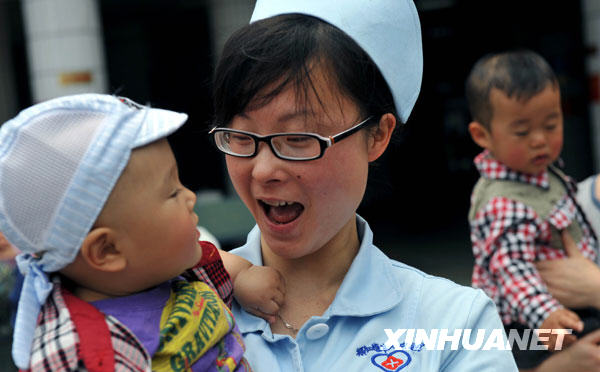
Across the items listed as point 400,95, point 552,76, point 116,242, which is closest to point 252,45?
point 400,95

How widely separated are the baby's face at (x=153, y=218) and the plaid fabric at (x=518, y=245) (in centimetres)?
163

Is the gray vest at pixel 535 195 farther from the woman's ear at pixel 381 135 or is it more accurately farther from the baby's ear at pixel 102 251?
the baby's ear at pixel 102 251

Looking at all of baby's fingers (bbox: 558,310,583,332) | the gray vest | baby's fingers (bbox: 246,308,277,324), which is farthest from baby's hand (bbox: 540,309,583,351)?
baby's fingers (bbox: 246,308,277,324)

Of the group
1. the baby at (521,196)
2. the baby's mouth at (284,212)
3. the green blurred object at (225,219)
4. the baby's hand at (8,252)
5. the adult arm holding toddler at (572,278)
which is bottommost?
the green blurred object at (225,219)

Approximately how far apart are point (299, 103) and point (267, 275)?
474 millimetres

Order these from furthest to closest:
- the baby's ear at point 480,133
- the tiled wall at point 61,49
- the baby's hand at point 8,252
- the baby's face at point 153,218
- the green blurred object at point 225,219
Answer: the tiled wall at point 61,49 → the green blurred object at point 225,219 → the baby's hand at point 8,252 → the baby's ear at point 480,133 → the baby's face at point 153,218

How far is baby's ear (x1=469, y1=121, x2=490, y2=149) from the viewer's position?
3.13 meters

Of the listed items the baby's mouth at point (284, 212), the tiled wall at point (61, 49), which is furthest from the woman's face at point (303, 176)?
the tiled wall at point (61, 49)

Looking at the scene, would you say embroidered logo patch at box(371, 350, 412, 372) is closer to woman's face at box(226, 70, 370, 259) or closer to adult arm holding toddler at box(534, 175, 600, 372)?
woman's face at box(226, 70, 370, 259)

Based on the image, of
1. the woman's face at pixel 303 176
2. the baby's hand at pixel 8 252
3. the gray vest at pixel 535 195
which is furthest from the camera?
the baby's hand at pixel 8 252

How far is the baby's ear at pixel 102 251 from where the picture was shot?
1483mm

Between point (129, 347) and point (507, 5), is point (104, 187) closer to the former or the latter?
point (129, 347)

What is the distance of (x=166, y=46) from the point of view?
36.4ft

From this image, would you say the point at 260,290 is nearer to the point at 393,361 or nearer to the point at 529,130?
the point at 393,361
